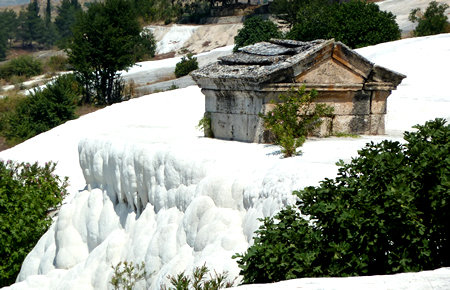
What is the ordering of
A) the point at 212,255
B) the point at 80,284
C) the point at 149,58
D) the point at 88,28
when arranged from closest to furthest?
the point at 212,255 < the point at 80,284 < the point at 88,28 < the point at 149,58

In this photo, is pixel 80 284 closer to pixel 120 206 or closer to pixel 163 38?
pixel 120 206

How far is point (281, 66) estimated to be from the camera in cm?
1054

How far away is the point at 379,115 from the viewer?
458 inches

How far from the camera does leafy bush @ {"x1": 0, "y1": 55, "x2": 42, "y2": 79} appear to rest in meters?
55.9

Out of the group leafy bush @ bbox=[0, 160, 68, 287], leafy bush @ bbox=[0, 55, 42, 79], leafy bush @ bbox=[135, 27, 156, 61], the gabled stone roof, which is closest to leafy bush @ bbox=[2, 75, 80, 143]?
leafy bush @ bbox=[0, 160, 68, 287]

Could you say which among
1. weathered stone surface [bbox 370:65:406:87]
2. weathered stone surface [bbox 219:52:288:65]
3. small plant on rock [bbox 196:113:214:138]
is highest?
weathered stone surface [bbox 219:52:288:65]

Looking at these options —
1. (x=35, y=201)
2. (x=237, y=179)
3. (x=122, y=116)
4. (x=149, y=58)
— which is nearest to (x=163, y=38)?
(x=149, y=58)

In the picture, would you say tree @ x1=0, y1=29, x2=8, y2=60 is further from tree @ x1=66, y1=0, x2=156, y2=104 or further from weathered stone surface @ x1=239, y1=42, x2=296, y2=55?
weathered stone surface @ x1=239, y1=42, x2=296, y2=55

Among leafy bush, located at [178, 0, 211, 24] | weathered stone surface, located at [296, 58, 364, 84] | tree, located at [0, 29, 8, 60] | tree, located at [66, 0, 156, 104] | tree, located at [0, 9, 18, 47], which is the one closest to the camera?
weathered stone surface, located at [296, 58, 364, 84]

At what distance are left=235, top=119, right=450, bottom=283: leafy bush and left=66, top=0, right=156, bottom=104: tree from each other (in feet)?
100

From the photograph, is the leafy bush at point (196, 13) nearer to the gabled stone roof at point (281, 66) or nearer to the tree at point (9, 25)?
the tree at point (9, 25)

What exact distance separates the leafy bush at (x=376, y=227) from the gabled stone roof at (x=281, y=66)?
482cm

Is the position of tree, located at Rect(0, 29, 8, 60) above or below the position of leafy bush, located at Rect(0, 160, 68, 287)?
below

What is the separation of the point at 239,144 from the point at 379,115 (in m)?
2.53
